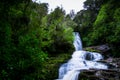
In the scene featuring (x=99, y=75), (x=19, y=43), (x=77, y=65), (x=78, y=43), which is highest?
(x=19, y=43)

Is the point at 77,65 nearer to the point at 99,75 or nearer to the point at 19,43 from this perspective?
the point at 99,75

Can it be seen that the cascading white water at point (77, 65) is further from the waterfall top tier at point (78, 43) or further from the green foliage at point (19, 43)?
the waterfall top tier at point (78, 43)

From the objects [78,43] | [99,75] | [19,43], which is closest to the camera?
[19,43]

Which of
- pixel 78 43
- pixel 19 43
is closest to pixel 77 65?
pixel 19 43

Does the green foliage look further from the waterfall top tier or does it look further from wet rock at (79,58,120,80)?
the waterfall top tier

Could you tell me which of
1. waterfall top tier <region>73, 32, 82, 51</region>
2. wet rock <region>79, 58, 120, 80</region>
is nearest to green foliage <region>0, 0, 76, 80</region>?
wet rock <region>79, 58, 120, 80</region>

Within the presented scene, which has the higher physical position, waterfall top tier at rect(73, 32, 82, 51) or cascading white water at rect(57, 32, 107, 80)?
waterfall top tier at rect(73, 32, 82, 51)

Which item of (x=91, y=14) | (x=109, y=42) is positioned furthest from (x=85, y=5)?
(x=109, y=42)

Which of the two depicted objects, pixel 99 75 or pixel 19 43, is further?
pixel 99 75

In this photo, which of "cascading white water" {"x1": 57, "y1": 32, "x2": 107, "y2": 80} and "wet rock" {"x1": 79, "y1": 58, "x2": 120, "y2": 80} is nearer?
"wet rock" {"x1": 79, "y1": 58, "x2": 120, "y2": 80}

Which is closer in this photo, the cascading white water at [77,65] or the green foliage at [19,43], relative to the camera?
the green foliage at [19,43]

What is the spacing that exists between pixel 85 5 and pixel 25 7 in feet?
85.5

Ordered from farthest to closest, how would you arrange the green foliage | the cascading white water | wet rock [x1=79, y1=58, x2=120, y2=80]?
the cascading white water < wet rock [x1=79, y1=58, x2=120, y2=80] < the green foliage

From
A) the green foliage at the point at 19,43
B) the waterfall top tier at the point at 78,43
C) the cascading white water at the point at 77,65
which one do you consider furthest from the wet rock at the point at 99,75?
the waterfall top tier at the point at 78,43
